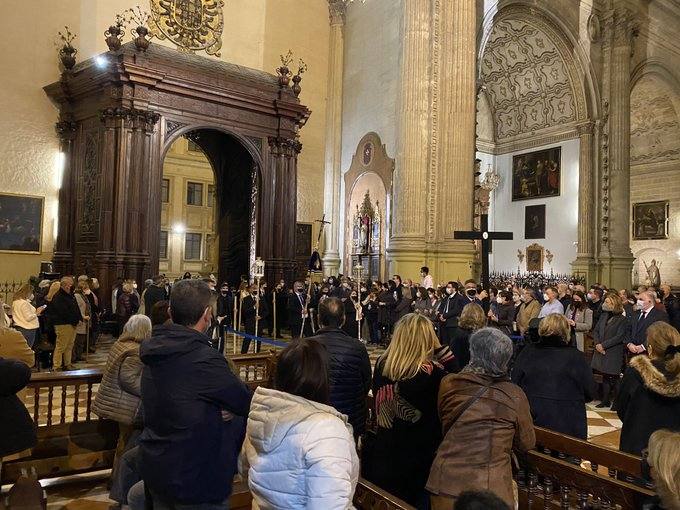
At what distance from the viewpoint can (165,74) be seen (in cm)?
1443

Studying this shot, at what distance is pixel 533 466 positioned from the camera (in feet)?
11.8

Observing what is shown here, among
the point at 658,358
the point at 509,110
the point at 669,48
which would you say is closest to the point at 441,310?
→ the point at 658,358

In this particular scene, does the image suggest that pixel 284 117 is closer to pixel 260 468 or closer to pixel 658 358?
pixel 658 358

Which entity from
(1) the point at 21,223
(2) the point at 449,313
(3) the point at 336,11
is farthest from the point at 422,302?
(3) the point at 336,11

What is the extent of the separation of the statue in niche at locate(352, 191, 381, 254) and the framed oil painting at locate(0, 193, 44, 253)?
33.8 feet

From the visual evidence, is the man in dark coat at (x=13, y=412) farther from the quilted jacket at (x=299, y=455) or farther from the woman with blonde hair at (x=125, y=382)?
the quilted jacket at (x=299, y=455)

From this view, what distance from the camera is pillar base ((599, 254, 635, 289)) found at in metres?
22.5

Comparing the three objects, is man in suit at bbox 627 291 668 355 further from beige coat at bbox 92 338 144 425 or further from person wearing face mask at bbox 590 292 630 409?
beige coat at bbox 92 338 144 425

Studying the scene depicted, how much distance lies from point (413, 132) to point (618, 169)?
10751mm

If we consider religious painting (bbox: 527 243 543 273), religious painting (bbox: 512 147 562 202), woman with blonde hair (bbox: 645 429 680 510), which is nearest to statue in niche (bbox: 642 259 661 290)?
religious painting (bbox: 527 243 543 273)

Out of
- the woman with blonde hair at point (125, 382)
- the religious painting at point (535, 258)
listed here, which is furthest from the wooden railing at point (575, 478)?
the religious painting at point (535, 258)

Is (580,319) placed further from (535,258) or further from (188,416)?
(535,258)

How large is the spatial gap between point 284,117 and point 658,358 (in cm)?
1437

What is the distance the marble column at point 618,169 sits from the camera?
893 inches
